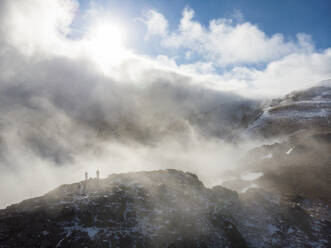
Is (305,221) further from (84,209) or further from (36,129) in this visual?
(36,129)

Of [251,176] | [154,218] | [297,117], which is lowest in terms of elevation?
[154,218]

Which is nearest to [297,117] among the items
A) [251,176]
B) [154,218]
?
[251,176]

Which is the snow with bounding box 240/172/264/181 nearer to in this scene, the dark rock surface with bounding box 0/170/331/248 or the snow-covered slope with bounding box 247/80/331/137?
the dark rock surface with bounding box 0/170/331/248

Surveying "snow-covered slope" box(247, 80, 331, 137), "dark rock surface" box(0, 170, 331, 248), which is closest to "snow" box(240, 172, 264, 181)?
"dark rock surface" box(0, 170, 331, 248)

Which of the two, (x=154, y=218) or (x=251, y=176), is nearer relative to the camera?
(x=154, y=218)

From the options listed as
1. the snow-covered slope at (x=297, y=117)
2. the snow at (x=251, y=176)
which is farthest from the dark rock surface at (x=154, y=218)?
the snow-covered slope at (x=297, y=117)

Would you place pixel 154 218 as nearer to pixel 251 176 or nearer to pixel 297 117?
pixel 251 176

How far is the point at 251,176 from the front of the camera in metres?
58.3

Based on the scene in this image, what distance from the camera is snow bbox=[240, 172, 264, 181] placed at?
57.0 m

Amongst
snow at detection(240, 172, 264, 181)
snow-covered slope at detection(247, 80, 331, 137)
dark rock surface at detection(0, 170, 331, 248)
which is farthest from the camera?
snow-covered slope at detection(247, 80, 331, 137)

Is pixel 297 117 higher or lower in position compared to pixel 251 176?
higher

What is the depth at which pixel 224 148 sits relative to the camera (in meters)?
96.0

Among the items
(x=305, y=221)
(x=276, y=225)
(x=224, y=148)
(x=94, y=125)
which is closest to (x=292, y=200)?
(x=305, y=221)

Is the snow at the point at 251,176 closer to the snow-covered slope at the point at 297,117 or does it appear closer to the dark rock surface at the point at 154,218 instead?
the dark rock surface at the point at 154,218
